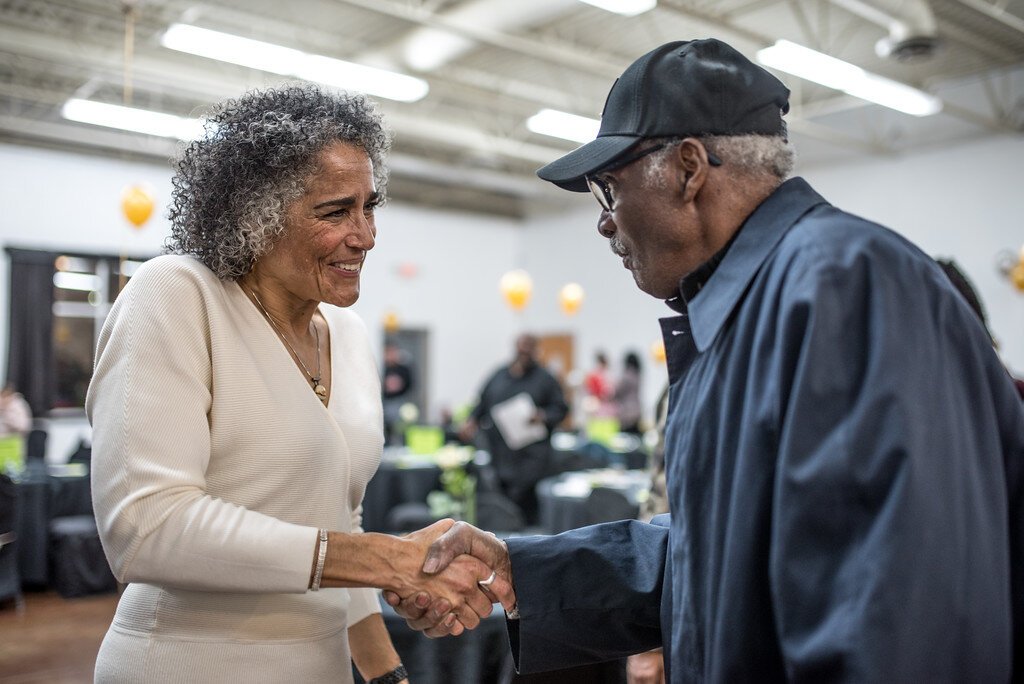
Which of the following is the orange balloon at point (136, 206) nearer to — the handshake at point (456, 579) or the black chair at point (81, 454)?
the black chair at point (81, 454)

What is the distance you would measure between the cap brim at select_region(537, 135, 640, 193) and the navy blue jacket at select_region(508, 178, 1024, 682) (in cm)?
21

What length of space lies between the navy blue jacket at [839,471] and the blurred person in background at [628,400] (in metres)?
10.3

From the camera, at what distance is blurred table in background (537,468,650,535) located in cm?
493

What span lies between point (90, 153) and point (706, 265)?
12051 mm

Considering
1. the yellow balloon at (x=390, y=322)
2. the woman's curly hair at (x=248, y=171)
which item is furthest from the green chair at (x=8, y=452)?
the yellow balloon at (x=390, y=322)

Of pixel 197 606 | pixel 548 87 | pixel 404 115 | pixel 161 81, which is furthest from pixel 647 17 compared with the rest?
pixel 197 606

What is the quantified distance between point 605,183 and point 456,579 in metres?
0.75

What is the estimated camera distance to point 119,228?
11.5 m

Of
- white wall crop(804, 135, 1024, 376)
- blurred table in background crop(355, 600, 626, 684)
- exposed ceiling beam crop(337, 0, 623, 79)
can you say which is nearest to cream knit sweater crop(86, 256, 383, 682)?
blurred table in background crop(355, 600, 626, 684)

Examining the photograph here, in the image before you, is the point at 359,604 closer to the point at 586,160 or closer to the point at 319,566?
the point at 319,566

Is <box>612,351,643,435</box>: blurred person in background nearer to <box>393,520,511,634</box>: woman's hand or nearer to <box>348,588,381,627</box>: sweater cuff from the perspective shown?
<box>348,588,381,627</box>: sweater cuff

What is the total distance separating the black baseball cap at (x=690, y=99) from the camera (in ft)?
3.74

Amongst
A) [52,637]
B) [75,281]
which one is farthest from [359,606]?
[75,281]

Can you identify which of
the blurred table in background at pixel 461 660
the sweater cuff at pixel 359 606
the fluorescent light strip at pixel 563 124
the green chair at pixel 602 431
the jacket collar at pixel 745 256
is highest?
the fluorescent light strip at pixel 563 124
